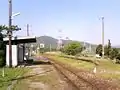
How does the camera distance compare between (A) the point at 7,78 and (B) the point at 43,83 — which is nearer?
(B) the point at 43,83

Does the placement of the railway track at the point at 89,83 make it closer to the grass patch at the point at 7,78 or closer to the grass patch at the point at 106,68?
the grass patch at the point at 106,68

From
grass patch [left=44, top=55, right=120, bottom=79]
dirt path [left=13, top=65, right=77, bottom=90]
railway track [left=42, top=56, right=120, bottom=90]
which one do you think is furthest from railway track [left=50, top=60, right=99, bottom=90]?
grass patch [left=44, top=55, right=120, bottom=79]

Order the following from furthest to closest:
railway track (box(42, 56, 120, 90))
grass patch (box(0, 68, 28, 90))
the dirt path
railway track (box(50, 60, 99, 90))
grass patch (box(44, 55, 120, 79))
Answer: grass patch (box(44, 55, 120, 79)) → grass patch (box(0, 68, 28, 90)) → railway track (box(50, 60, 99, 90)) → railway track (box(42, 56, 120, 90)) → the dirt path

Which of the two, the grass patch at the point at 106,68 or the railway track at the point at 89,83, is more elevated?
the railway track at the point at 89,83

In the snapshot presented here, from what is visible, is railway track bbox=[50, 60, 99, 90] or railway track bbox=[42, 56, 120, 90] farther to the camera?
railway track bbox=[50, 60, 99, 90]

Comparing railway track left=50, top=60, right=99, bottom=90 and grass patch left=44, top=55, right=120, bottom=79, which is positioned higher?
railway track left=50, top=60, right=99, bottom=90

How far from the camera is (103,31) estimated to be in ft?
230

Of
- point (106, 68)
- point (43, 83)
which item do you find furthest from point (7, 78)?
point (106, 68)

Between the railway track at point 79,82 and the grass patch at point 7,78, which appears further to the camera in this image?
the grass patch at point 7,78

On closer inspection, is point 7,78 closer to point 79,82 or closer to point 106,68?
point 79,82

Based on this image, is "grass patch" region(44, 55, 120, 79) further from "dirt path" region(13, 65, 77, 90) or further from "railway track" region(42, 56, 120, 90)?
"dirt path" region(13, 65, 77, 90)

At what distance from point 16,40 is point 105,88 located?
26974 mm

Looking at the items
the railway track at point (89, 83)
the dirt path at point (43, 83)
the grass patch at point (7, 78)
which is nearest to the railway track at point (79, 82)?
the railway track at point (89, 83)

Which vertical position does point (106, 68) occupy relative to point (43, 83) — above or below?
below
